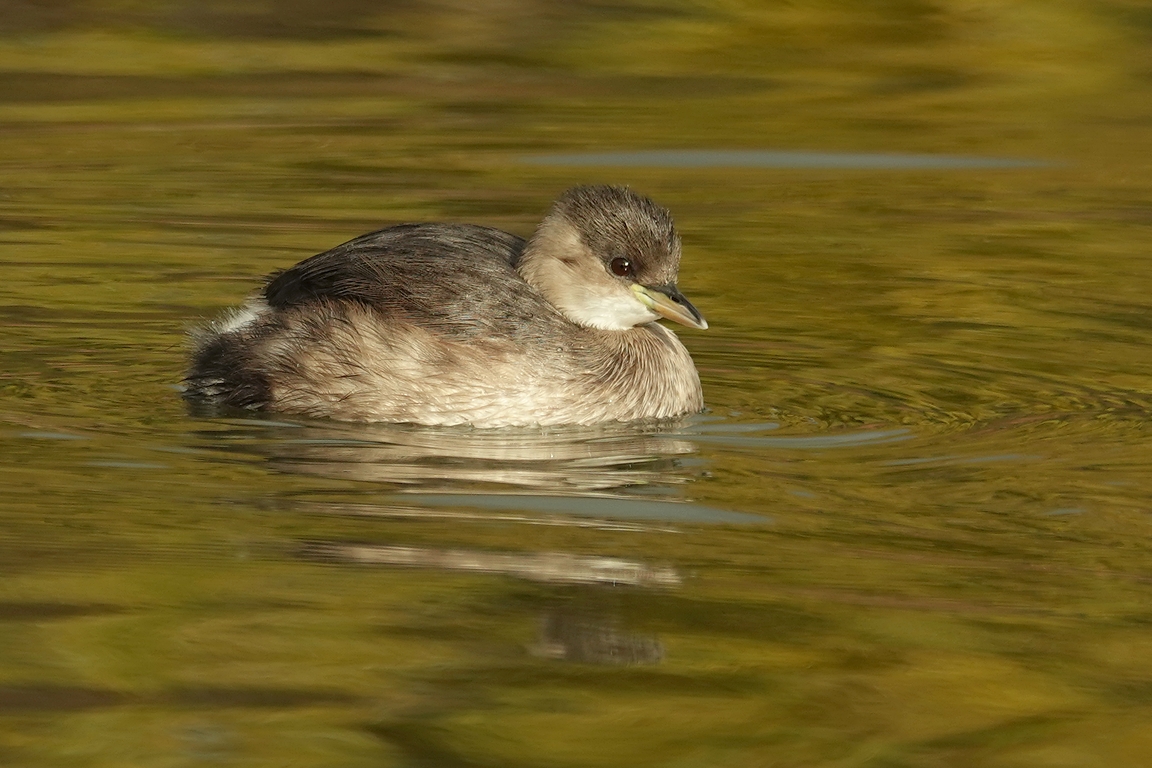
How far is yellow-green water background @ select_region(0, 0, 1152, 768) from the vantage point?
17.6 feet

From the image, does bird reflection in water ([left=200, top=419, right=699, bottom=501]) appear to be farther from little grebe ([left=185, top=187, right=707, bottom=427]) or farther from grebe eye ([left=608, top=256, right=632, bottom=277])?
grebe eye ([left=608, top=256, right=632, bottom=277])

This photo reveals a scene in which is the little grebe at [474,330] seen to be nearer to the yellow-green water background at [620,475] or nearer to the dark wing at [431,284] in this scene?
the dark wing at [431,284]

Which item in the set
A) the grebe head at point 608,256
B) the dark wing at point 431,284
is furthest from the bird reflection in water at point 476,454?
the grebe head at point 608,256

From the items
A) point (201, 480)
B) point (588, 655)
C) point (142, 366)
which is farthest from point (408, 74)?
point (588, 655)

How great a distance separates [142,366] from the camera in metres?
9.14

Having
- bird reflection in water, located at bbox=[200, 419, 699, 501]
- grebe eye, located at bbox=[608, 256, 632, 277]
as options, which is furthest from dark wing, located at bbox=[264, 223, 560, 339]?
bird reflection in water, located at bbox=[200, 419, 699, 501]

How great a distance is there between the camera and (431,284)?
8.30 m

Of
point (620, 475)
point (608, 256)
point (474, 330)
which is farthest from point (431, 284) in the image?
point (620, 475)

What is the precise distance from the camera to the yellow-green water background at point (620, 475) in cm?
536

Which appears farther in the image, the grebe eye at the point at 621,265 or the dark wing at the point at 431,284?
the grebe eye at the point at 621,265

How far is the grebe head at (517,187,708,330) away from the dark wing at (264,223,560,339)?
0.13 m

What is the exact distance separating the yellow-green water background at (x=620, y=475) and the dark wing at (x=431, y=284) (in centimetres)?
45

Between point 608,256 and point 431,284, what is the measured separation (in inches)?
28.4

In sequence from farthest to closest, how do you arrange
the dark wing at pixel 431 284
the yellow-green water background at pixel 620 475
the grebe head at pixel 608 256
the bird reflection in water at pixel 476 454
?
the grebe head at pixel 608 256
the dark wing at pixel 431 284
the bird reflection in water at pixel 476 454
the yellow-green water background at pixel 620 475
